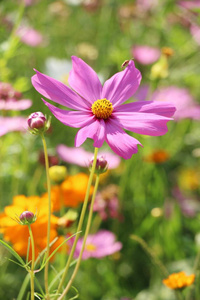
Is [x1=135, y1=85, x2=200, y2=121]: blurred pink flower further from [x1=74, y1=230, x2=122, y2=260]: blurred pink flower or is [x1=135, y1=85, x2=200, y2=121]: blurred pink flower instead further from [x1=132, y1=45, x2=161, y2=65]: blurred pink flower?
[x1=74, y1=230, x2=122, y2=260]: blurred pink flower

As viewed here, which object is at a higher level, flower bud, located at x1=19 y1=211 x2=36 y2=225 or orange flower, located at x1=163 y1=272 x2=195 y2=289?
flower bud, located at x1=19 y1=211 x2=36 y2=225

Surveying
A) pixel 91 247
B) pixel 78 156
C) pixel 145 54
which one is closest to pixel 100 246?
pixel 91 247

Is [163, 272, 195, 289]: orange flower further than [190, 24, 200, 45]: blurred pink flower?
No

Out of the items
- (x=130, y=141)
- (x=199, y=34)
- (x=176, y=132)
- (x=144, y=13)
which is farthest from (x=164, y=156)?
(x=144, y=13)

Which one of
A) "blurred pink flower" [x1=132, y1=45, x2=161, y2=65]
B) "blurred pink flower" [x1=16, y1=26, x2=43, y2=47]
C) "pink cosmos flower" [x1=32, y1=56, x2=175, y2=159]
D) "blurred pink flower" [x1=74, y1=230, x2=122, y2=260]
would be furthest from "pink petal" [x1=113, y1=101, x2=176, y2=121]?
"blurred pink flower" [x1=16, y1=26, x2=43, y2=47]

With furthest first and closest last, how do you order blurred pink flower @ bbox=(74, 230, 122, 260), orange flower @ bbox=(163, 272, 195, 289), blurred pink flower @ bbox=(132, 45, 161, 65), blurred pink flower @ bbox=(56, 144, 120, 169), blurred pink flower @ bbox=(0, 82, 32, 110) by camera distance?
blurred pink flower @ bbox=(132, 45, 161, 65) < blurred pink flower @ bbox=(56, 144, 120, 169) < blurred pink flower @ bbox=(74, 230, 122, 260) < blurred pink flower @ bbox=(0, 82, 32, 110) < orange flower @ bbox=(163, 272, 195, 289)

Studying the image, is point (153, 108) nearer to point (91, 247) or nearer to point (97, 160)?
point (97, 160)
